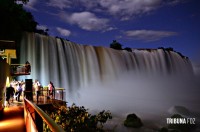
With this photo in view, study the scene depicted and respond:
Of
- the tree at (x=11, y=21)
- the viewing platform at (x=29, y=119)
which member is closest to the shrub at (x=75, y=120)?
the viewing platform at (x=29, y=119)

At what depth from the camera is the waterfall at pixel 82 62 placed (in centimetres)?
2933

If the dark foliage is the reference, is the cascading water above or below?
below

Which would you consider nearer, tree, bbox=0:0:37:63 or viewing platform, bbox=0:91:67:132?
viewing platform, bbox=0:91:67:132

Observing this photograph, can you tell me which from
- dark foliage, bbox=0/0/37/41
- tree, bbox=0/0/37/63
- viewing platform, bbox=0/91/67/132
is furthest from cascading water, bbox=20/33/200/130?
viewing platform, bbox=0/91/67/132

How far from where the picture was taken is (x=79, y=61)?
34.3 meters

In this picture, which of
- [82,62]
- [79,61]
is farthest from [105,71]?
[79,61]

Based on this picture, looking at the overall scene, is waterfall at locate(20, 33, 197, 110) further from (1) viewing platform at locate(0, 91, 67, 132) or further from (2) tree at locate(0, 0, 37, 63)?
(1) viewing platform at locate(0, 91, 67, 132)

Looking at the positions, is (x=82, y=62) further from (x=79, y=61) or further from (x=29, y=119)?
(x=29, y=119)

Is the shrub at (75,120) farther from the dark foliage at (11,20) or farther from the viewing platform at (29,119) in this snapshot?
the dark foliage at (11,20)

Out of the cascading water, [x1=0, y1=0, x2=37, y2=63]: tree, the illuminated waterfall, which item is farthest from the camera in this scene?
the cascading water

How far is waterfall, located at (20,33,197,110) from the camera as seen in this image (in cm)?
2933

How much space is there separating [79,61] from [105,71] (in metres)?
6.96

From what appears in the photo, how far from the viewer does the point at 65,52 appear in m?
32.3

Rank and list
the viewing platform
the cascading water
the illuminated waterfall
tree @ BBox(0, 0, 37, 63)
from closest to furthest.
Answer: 1. the viewing platform
2. tree @ BBox(0, 0, 37, 63)
3. the illuminated waterfall
4. the cascading water
